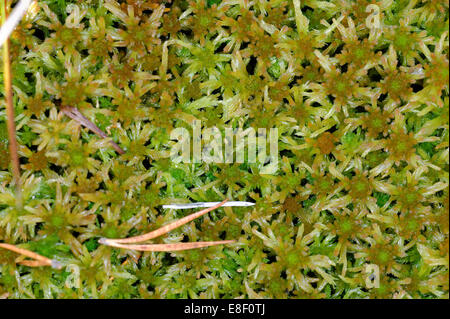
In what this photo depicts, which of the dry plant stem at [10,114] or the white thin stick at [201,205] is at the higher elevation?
the dry plant stem at [10,114]

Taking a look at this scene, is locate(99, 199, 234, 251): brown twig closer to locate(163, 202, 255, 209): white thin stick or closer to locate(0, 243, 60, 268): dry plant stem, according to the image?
locate(163, 202, 255, 209): white thin stick

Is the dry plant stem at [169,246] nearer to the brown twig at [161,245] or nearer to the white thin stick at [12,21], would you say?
the brown twig at [161,245]

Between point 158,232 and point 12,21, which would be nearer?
point 12,21

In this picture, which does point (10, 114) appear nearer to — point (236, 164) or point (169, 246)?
point (169, 246)

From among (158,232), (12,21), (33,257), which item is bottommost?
(33,257)

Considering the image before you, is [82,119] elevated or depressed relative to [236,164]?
elevated

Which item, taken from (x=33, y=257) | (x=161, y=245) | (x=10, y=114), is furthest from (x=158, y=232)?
(x=10, y=114)

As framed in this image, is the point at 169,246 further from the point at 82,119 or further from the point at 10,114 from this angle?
the point at 10,114

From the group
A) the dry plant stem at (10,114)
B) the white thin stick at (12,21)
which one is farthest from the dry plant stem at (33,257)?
the white thin stick at (12,21)

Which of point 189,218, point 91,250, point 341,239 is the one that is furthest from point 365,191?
point 91,250
